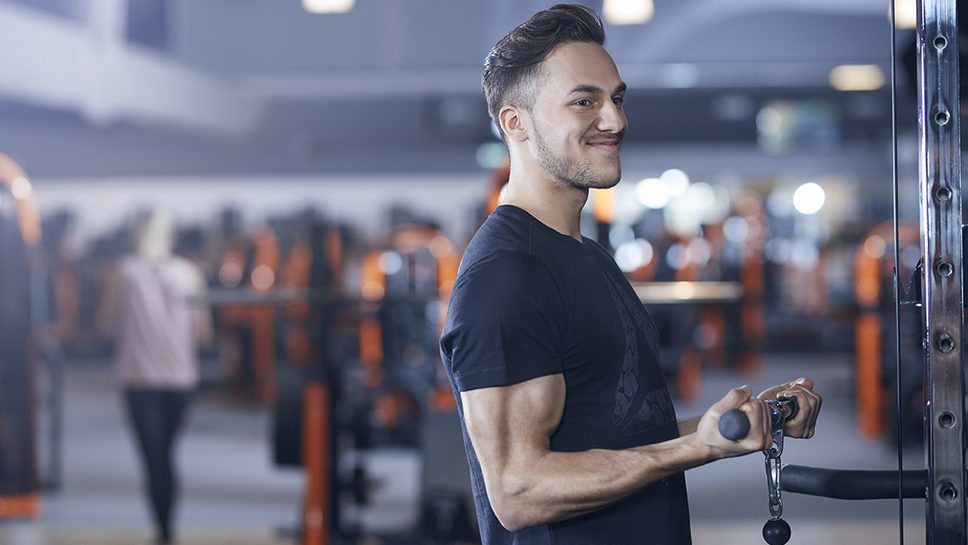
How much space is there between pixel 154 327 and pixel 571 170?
416cm

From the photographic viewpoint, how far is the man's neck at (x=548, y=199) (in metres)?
1.48

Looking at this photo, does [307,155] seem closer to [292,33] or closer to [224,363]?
[224,363]

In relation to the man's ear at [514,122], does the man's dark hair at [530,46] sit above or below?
above

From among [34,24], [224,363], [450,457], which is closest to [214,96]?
[34,24]

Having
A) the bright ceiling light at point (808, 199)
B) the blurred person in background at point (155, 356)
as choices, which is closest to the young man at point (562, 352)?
the blurred person in background at point (155, 356)

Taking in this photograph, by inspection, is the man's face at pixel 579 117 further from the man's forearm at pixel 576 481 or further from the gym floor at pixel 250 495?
the gym floor at pixel 250 495

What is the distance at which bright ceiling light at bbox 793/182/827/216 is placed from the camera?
14312mm

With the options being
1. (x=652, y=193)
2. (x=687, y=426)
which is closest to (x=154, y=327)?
(x=687, y=426)

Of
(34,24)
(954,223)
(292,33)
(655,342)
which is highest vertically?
(34,24)

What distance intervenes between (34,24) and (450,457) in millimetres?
4387

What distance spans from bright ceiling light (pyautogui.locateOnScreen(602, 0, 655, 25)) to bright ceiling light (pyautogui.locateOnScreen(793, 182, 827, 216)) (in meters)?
9.29

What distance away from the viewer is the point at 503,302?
4.34ft

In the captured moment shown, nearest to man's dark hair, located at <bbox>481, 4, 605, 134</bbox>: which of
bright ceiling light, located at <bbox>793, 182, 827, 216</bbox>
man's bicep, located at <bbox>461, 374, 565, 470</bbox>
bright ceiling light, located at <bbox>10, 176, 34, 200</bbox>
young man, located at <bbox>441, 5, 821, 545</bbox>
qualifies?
young man, located at <bbox>441, 5, 821, 545</bbox>

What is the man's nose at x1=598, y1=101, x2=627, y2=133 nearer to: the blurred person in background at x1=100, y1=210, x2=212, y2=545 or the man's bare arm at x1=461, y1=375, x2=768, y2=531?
the man's bare arm at x1=461, y1=375, x2=768, y2=531
